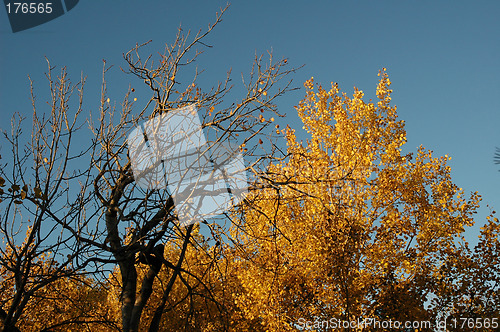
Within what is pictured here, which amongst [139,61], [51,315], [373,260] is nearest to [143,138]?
[139,61]

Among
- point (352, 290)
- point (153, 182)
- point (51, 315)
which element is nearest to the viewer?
point (153, 182)

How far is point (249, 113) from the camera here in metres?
4.48

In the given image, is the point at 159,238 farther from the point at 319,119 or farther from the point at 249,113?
the point at 319,119

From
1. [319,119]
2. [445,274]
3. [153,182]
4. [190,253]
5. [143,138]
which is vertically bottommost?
[153,182]

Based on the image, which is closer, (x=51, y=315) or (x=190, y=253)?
(x=51, y=315)

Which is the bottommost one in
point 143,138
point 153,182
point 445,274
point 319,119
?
point 153,182

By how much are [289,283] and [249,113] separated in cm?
751

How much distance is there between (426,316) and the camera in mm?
10438

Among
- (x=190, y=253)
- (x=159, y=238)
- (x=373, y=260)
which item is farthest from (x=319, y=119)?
(x=159, y=238)

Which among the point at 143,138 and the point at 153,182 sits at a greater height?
the point at 143,138

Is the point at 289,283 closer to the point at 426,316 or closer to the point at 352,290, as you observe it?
the point at 352,290

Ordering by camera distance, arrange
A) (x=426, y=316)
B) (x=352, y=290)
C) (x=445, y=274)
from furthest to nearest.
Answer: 1. (x=445, y=274)
2. (x=426, y=316)
3. (x=352, y=290)

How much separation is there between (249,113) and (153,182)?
1.25 m

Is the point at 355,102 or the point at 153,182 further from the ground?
the point at 355,102
